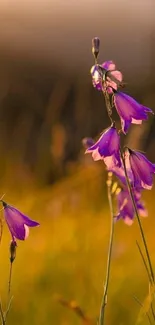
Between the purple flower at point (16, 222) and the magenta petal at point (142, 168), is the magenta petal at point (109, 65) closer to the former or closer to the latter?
the magenta petal at point (142, 168)

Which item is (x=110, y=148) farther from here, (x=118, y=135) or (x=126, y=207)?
(x=126, y=207)

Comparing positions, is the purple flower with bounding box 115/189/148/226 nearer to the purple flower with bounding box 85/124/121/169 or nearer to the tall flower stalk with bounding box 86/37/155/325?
the tall flower stalk with bounding box 86/37/155/325

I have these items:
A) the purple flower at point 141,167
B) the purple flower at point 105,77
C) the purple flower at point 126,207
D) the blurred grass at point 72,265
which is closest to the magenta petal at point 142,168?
the purple flower at point 141,167

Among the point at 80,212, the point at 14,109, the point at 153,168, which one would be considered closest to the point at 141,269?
the point at 80,212

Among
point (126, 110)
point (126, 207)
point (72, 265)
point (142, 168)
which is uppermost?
point (126, 110)

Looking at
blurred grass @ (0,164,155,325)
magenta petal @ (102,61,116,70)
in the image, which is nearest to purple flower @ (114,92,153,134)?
magenta petal @ (102,61,116,70)

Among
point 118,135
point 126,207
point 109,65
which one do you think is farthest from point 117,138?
point 126,207
